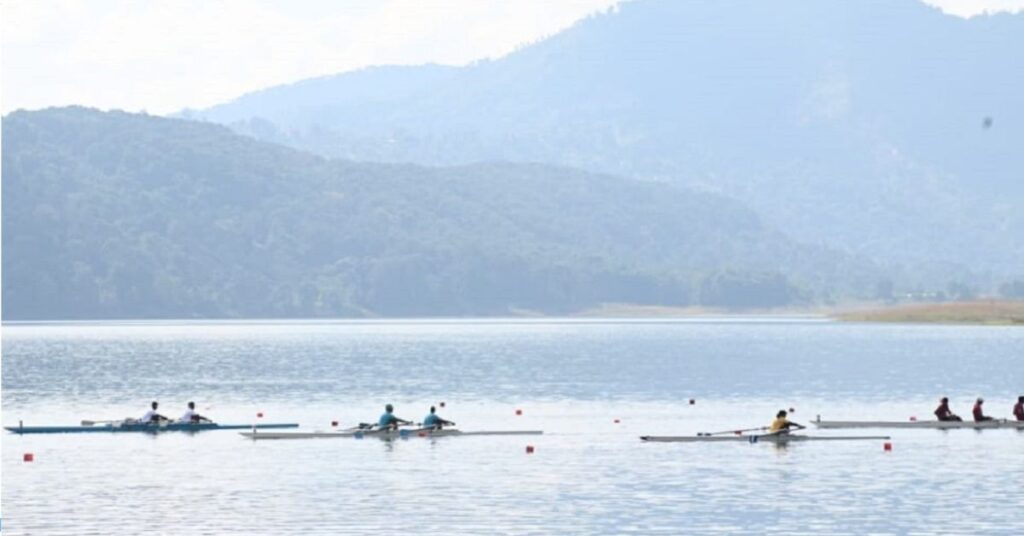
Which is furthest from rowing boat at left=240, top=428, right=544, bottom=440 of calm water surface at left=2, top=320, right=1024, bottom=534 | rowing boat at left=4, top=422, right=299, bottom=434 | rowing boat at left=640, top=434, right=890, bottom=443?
rowing boat at left=640, top=434, right=890, bottom=443

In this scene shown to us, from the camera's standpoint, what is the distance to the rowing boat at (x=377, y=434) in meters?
84.3

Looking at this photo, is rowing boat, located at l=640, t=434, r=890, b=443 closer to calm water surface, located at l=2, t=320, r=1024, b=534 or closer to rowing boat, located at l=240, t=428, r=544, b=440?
calm water surface, located at l=2, t=320, r=1024, b=534

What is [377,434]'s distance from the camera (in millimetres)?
84438

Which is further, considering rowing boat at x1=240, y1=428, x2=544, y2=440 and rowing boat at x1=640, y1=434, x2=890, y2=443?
rowing boat at x1=240, y1=428, x2=544, y2=440

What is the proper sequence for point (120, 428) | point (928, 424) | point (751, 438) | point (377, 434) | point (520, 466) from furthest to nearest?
point (928, 424) → point (120, 428) → point (377, 434) → point (751, 438) → point (520, 466)

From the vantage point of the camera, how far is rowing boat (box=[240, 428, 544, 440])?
8431 centimetres

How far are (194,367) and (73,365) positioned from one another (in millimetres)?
10110

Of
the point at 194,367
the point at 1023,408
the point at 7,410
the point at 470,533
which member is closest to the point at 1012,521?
the point at 470,533

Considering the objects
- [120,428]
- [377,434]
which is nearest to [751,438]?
[377,434]

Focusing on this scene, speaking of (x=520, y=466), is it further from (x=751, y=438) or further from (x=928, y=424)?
(x=928, y=424)

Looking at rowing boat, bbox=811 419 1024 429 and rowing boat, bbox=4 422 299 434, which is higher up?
rowing boat, bbox=811 419 1024 429

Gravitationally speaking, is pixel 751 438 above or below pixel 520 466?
above

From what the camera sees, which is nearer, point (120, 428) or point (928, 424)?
point (120, 428)

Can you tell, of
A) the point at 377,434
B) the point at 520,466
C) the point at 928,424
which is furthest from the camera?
the point at 928,424
